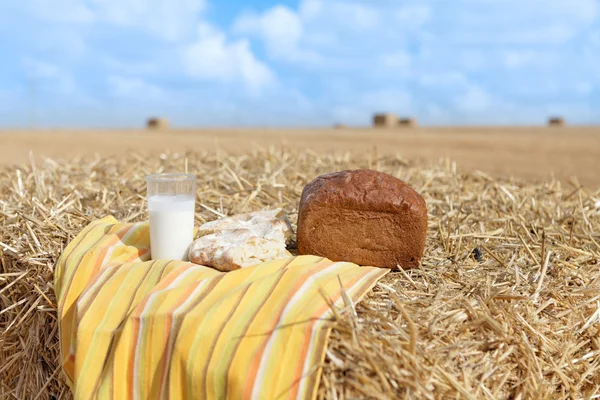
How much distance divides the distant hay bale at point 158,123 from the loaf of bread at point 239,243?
1902 centimetres

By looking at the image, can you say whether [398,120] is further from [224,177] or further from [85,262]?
[85,262]

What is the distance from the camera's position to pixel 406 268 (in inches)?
103

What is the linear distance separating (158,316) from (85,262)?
62cm

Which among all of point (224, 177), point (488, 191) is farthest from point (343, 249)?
point (488, 191)

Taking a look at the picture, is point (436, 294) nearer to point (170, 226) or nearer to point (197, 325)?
point (197, 325)

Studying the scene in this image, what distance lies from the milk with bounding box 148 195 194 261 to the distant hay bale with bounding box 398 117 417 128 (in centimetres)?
1941

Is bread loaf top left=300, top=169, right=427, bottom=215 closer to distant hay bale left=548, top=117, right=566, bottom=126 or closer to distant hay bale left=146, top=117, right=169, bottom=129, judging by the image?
distant hay bale left=146, top=117, right=169, bottom=129

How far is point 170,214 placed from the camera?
2492 millimetres

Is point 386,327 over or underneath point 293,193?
underneath

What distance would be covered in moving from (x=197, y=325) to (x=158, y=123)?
1986cm

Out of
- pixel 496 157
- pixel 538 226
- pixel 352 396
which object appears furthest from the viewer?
pixel 496 157

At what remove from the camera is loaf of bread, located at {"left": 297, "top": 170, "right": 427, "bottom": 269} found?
8.39 feet

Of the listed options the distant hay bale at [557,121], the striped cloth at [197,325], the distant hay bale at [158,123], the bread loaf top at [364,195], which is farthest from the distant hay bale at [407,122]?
the striped cloth at [197,325]

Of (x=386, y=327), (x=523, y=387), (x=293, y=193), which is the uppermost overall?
(x=293, y=193)
